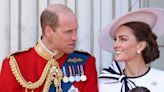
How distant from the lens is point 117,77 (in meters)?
2.22

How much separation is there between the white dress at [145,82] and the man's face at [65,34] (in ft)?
0.92

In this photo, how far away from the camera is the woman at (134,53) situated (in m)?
2.15

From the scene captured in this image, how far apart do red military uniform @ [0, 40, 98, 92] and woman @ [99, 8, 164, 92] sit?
96 millimetres

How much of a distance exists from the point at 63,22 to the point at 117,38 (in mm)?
301

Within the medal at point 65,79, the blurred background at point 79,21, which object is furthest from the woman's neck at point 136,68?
the blurred background at point 79,21

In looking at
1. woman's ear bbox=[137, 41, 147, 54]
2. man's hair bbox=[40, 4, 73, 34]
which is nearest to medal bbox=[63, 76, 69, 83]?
man's hair bbox=[40, 4, 73, 34]

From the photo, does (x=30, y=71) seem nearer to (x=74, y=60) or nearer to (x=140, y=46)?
(x=74, y=60)

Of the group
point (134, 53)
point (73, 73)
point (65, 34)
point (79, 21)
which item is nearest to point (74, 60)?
point (73, 73)

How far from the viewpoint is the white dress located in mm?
2146

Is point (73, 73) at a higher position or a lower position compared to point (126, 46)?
lower

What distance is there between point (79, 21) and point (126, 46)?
75 centimetres

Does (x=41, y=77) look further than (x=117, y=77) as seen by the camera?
No

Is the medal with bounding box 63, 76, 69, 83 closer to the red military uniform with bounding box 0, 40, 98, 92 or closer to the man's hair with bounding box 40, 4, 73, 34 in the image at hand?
the red military uniform with bounding box 0, 40, 98, 92

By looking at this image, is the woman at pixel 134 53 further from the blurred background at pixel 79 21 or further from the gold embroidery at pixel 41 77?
the blurred background at pixel 79 21
